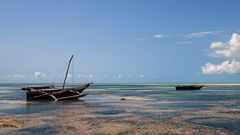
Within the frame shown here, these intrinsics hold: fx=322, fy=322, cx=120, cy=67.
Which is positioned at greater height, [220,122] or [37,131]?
[37,131]

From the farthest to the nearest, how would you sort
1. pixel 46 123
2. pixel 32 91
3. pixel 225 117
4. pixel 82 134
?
1. pixel 32 91
2. pixel 225 117
3. pixel 46 123
4. pixel 82 134

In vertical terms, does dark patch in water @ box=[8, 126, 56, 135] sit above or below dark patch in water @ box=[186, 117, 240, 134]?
above

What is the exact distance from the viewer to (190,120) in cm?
2420

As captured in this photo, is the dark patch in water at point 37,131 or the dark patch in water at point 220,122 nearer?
the dark patch in water at point 37,131

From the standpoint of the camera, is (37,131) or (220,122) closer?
(37,131)

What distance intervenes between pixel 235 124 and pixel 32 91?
32780 millimetres

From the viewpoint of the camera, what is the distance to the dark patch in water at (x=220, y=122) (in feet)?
67.0

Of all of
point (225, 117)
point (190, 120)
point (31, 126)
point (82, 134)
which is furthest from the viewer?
point (225, 117)

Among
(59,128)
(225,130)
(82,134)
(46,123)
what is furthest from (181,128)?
(46,123)

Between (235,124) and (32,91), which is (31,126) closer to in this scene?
(235,124)

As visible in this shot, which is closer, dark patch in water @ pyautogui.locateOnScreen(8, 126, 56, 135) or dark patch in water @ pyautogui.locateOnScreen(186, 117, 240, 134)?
dark patch in water @ pyautogui.locateOnScreen(8, 126, 56, 135)

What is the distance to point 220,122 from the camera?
2295 centimetres

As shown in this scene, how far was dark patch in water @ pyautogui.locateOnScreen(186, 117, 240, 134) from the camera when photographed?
2042 centimetres

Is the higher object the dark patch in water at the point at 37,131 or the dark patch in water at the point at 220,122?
the dark patch in water at the point at 37,131
